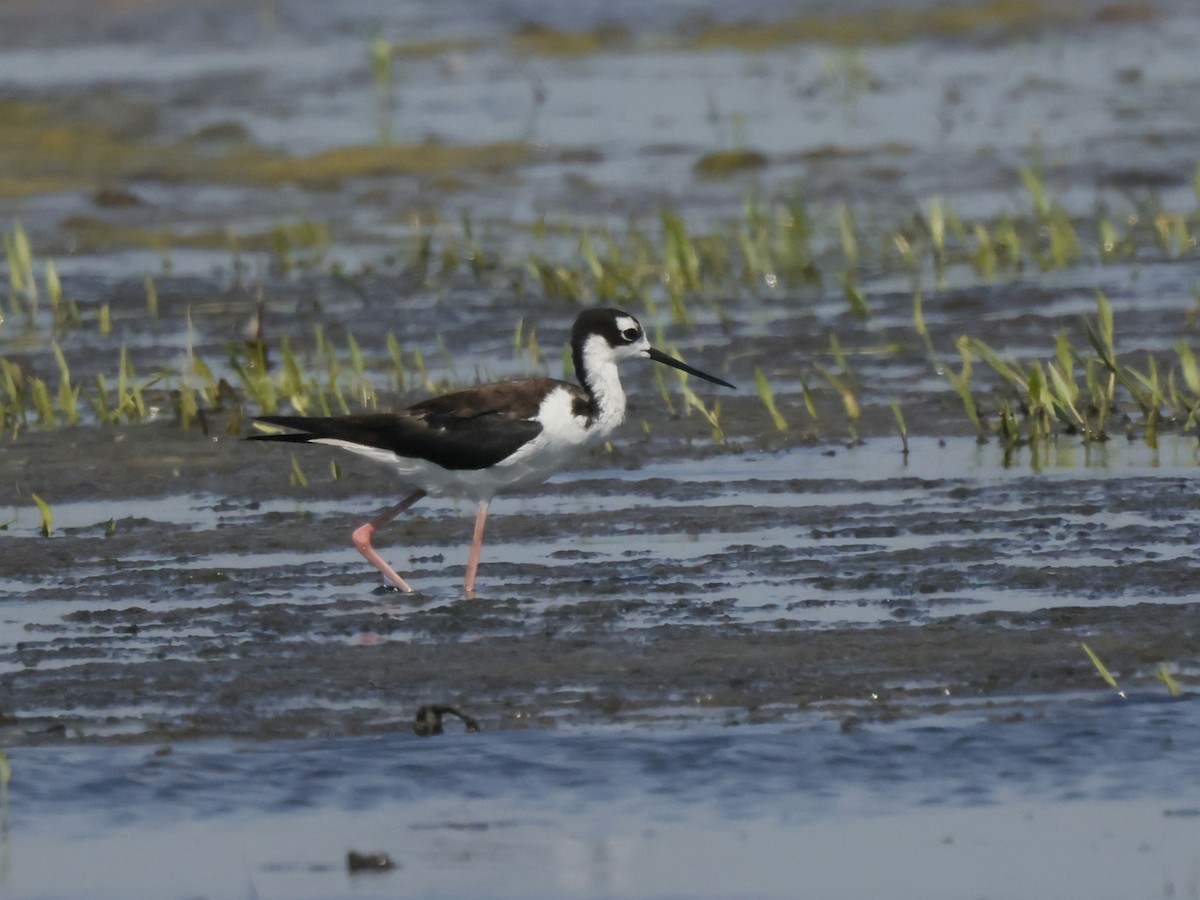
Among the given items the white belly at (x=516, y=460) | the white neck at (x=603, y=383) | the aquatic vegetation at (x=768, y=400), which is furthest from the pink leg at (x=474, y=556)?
the aquatic vegetation at (x=768, y=400)

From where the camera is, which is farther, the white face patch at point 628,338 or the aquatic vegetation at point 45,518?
the white face patch at point 628,338

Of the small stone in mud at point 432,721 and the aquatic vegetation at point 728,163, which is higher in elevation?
the aquatic vegetation at point 728,163

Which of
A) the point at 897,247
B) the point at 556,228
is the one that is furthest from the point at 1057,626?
the point at 556,228

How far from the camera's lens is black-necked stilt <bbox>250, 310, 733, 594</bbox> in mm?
8562

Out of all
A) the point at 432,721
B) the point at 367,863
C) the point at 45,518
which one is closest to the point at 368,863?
the point at 367,863

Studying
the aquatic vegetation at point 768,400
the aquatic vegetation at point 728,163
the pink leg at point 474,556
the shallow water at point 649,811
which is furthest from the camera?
the aquatic vegetation at point 728,163

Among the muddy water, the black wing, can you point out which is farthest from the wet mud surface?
the black wing

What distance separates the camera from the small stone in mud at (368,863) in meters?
5.59

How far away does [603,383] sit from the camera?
892 cm

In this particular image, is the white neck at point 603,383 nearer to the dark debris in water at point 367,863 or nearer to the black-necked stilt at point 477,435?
the black-necked stilt at point 477,435

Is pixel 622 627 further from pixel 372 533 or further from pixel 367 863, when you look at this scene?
pixel 367 863

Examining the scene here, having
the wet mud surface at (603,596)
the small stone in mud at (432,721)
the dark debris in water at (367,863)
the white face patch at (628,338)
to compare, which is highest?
the white face patch at (628,338)

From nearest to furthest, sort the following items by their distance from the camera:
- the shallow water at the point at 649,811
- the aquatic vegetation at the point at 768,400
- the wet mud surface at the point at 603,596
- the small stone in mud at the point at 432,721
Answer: the shallow water at the point at 649,811
the small stone in mud at the point at 432,721
the wet mud surface at the point at 603,596
the aquatic vegetation at the point at 768,400

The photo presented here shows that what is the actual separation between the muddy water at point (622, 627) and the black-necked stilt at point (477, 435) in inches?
12.6
